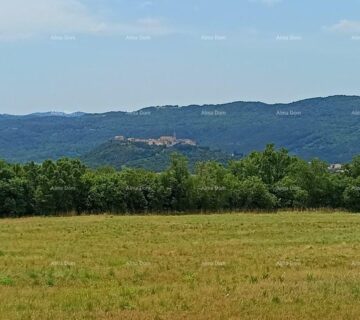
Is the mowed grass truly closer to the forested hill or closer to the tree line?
the tree line

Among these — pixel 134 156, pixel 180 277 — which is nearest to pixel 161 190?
pixel 180 277

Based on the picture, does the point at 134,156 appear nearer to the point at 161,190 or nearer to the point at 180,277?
the point at 161,190

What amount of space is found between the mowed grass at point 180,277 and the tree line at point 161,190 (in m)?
30.8

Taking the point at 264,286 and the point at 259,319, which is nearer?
the point at 259,319

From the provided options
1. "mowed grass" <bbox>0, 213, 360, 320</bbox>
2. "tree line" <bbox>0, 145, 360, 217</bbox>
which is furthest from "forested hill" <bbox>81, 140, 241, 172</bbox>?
"mowed grass" <bbox>0, 213, 360, 320</bbox>

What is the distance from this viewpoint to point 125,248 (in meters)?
25.4

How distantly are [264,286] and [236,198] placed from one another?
51.2m

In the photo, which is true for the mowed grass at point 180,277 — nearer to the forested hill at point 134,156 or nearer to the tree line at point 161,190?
the tree line at point 161,190

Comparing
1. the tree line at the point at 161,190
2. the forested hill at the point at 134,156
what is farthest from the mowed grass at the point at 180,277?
the forested hill at the point at 134,156

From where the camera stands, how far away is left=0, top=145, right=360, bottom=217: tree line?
61.4 metres

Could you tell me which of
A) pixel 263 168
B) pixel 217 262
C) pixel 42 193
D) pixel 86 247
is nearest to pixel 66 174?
pixel 42 193

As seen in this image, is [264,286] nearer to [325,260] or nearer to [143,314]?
[143,314]

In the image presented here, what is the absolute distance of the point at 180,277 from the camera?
17.5 m

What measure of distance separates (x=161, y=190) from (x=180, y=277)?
46356 millimetres
